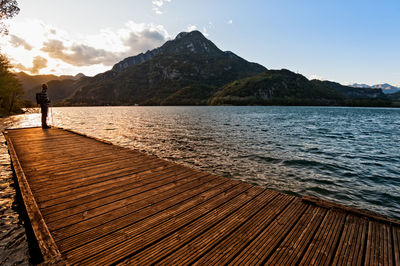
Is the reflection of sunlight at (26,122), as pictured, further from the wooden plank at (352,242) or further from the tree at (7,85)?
the wooden plank at (352,242)

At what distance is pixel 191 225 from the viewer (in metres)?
4.09

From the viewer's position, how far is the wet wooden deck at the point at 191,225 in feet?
10.6

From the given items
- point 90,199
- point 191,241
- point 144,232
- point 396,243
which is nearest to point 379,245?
point 396,243

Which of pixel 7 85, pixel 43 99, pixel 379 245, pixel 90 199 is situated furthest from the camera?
pixel 7 85

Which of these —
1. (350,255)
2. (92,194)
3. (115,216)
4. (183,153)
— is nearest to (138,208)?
(115,216)

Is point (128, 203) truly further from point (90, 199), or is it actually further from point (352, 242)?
point (352, 242)

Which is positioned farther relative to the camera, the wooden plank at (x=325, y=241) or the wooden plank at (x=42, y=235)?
the wooden plank at (x=325, y=241)

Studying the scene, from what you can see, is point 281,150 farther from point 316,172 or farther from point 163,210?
point 163,210

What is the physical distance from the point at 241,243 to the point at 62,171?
7330mm

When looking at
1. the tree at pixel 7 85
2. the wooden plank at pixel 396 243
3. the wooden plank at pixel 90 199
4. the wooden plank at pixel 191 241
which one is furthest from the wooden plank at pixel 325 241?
the tree at pixel 7 85

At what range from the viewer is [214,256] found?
3.19 metres

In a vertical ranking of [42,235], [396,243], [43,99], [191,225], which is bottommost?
[396,243]

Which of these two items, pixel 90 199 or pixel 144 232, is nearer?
pixel 144 232

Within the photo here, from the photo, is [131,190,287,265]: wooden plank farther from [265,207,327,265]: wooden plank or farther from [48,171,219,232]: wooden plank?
[48,171,219,232]: wooden plank
